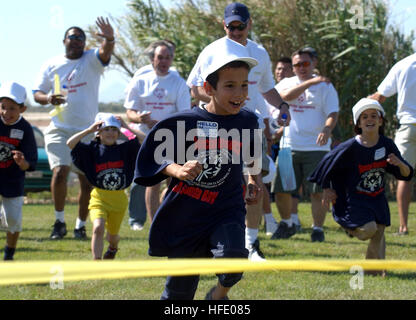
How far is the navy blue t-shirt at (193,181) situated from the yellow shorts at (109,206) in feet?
8.35

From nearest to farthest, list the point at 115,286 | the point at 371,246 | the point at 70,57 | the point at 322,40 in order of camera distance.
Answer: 1. the point at 115,286
2. the point at 371,246
3. the point at 70,57
4. the point at 322,40

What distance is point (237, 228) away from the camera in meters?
4.52

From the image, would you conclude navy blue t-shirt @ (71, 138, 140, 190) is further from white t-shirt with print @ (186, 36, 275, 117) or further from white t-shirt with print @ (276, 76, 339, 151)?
white t-shirt with print @ (276, 76, 339, 151)

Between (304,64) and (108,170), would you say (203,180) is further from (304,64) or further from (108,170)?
(304,64)

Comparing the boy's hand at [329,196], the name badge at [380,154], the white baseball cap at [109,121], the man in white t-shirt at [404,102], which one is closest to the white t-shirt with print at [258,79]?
the white baseball cap at [109,121]

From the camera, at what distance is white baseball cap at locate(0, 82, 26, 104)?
6.98 metres

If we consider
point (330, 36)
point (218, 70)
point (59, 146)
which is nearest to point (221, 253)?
point (218, 70)

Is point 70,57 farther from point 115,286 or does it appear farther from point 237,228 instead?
point 237,228

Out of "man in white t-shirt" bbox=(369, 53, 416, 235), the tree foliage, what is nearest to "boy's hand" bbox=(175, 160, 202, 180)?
"man in white t-shirt" bbox=(369, 53, 416, 235)

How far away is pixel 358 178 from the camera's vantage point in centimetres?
632

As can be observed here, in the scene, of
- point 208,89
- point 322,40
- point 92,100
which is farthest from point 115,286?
point 322,40
